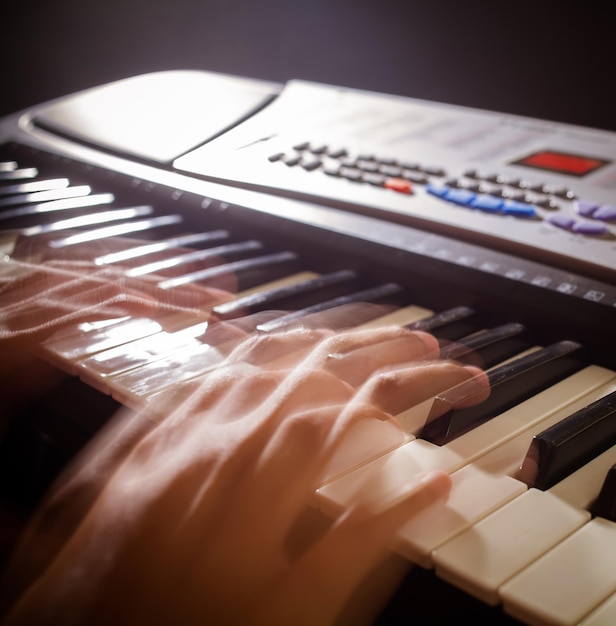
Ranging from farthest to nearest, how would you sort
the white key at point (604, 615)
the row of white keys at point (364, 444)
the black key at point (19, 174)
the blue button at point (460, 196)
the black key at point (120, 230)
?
1. the black key at point (19, 174)
2. the black key at point (120, 230)
3. the blue button at point (460, 196)
4. the row of white keys at point (364, 444)
5. the white key at point (604, 615)

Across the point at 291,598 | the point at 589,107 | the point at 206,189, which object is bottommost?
the point at 291,598

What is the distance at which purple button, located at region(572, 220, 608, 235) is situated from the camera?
28.6 inches

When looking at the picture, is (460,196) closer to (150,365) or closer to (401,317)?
(401,317)

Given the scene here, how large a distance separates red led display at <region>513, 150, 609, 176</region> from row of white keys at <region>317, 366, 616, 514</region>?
325 millimetres

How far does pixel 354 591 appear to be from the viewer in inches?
18.7

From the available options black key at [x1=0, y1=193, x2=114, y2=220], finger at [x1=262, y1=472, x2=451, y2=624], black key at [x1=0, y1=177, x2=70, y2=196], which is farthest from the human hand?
black key at [x1=0, y1=177, x2=70, y2=196]

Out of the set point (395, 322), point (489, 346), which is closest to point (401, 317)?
point (395, 322)

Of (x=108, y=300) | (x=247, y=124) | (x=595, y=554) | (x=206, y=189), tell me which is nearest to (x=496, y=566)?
(x=595, y=554)

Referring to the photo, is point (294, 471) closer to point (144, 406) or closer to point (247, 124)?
point (144, 406)

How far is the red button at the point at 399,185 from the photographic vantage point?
0.86m

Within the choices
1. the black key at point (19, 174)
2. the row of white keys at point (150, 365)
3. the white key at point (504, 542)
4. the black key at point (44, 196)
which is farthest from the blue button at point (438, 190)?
the black key at point (19, 174)

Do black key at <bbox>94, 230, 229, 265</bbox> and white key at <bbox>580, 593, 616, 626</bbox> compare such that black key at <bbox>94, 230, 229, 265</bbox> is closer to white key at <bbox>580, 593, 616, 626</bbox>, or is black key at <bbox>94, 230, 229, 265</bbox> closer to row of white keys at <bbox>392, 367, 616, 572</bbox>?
row of white keys at <bbox>392, 367, 616, 572</bbox>

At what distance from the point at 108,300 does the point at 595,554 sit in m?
0.54

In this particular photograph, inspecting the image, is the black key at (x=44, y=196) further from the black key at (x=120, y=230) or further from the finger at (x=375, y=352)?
the finger at (x=375, y=352)
